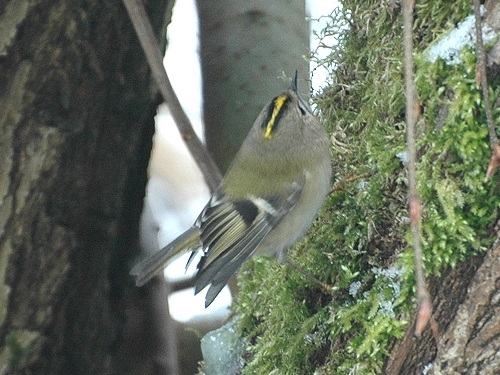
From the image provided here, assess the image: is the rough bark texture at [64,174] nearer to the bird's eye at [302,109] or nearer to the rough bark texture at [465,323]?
the bird's eye at [302,109]

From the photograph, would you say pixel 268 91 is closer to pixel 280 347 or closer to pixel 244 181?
pixel 244 181

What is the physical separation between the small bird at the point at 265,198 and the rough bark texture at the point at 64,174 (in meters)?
0.20

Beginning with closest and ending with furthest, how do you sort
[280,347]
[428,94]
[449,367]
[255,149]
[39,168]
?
[449,367]
[428,94]
[280,347]
[39,168]
[255,149]

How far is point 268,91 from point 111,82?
389 millimetres

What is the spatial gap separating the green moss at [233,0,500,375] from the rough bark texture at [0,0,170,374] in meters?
0.40

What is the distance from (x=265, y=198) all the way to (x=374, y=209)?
0.37 m

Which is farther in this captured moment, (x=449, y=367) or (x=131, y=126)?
(x=131, y=126)

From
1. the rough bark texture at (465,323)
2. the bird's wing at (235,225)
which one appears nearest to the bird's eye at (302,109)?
the bird's wing at (235,225)

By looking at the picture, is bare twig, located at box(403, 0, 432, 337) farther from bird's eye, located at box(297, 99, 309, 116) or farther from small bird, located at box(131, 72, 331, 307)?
bird's eye, located at box(297, 99, 309, 116)

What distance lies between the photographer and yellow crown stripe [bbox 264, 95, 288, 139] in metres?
1.74

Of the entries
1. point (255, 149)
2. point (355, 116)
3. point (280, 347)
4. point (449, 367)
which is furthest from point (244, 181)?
point (449, 367)

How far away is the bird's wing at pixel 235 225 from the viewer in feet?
5.17

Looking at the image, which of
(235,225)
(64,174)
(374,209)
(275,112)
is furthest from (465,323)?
(64,174)

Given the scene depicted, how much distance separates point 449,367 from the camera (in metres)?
1.16
